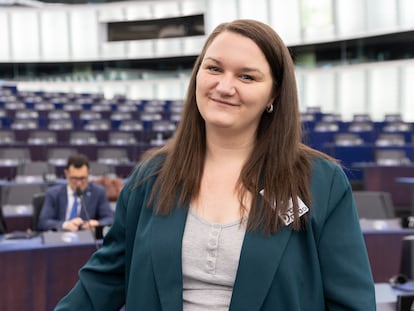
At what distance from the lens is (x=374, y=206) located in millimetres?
5047

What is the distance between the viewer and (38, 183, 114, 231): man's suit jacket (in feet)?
17.1

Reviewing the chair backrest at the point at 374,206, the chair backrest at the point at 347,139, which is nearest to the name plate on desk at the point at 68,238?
the chair backrest at the point at 374,206

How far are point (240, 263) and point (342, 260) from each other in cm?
19

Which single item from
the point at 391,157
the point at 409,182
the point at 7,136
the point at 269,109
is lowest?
the point at 409,182

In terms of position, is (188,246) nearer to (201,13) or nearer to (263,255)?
(263,255)

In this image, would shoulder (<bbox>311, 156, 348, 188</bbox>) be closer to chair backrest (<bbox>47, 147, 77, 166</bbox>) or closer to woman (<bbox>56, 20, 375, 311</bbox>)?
woman (<bbox>56, 20, 375, 311</bbox>)

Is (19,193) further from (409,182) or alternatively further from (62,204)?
(409,182)

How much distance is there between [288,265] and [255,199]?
0.14m

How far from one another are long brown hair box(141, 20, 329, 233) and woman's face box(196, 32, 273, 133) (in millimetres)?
21

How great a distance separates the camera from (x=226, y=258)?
1257 mm

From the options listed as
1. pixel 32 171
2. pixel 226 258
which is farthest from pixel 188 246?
pixel 32 171

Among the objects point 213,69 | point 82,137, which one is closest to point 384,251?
point 213,69

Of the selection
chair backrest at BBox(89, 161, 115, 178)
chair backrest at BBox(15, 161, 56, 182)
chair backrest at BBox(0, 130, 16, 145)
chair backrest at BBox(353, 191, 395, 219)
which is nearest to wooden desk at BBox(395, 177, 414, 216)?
chair backrest at BBox(353, 191, 395, 219)

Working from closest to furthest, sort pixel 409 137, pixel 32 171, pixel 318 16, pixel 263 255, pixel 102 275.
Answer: pixel 263 255
pixel 102 275
pixel 32 171
pixel 409 137
pixel 318 16
